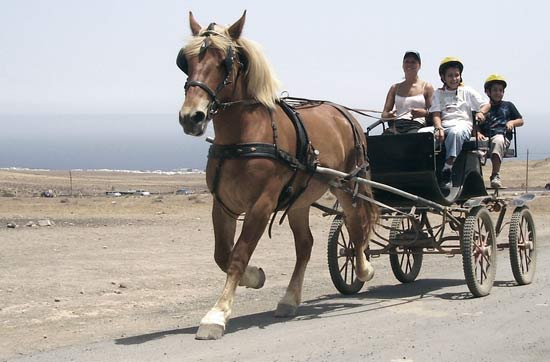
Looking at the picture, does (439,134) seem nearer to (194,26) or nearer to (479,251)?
(479,251)

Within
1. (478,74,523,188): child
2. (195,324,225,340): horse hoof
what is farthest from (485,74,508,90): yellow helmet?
(195,324,225,340): horse hoof

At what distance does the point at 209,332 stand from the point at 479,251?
3.94 meters

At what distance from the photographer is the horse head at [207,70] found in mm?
7770

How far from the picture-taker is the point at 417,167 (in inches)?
419

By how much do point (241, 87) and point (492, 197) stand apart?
4294 mm

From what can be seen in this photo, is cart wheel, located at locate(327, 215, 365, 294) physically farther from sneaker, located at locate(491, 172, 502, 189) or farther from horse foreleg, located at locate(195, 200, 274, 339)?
horse foreleg, located at locate(195, 200, 274, 339)

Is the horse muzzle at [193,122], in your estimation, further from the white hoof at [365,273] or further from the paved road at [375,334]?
the white hoof at [365,273]

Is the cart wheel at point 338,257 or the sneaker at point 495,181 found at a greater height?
the sneaker at point 495,181

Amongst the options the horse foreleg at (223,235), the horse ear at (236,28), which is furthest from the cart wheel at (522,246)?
the horse ear at (236,28)

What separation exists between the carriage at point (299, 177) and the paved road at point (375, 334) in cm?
33

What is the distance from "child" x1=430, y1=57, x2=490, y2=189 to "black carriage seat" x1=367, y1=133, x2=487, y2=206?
144 mm

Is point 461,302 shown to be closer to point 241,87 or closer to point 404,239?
point 404,239

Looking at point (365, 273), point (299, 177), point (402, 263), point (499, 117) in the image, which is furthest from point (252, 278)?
point (499, 117)

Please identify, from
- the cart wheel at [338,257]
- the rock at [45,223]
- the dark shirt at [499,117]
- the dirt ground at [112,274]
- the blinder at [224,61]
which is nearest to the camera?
the blinder at [224,61]
